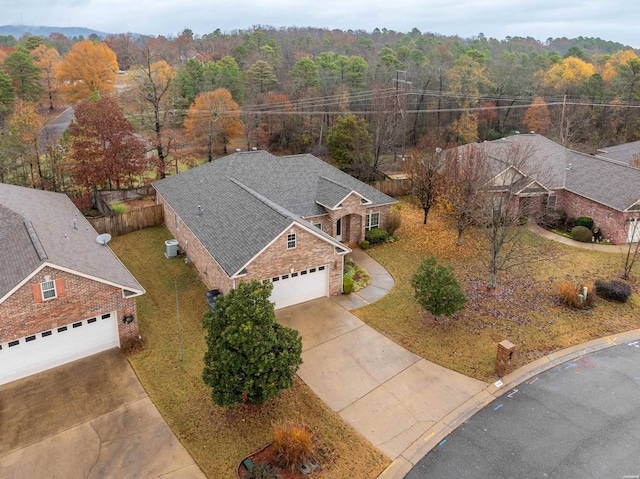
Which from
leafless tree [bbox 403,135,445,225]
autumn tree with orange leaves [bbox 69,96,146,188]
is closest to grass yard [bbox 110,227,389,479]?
autumn tree with orange leaves [bbox 69,96,146,188]

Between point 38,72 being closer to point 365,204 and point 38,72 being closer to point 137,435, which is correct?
point 365,204

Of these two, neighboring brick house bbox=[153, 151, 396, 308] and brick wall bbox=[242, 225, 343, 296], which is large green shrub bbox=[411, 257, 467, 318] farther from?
brick wall bbox=[242, 225, 343, 296]

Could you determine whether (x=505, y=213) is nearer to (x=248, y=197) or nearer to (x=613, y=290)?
(x=613, y=290)

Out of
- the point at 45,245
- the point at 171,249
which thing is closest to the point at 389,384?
the point at 45,245

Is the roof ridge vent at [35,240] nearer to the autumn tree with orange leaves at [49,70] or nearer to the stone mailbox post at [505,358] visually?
the stone mailbox post at [505,358]

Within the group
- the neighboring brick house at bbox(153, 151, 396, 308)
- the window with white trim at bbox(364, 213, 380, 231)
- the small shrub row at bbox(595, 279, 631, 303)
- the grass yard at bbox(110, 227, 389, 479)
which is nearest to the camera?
the grass yard at bbox(110, 227, 389, 479)
